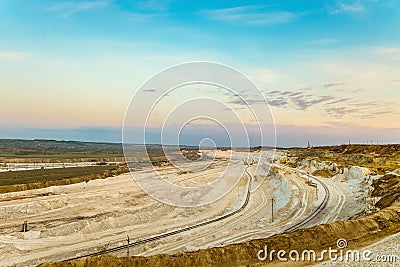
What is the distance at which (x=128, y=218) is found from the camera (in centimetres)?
3741

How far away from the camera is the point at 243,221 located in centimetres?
3672

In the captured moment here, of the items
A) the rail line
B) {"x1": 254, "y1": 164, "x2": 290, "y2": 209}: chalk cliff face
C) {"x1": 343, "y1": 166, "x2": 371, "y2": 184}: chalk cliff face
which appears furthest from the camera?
{"x1": 343, "y1": 166, "x2": 371, "y2": 184}: chalk cliff face

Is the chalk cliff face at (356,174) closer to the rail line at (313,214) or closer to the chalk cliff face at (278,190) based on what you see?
the rail line at (313,214)

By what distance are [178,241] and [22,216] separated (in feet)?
67.4

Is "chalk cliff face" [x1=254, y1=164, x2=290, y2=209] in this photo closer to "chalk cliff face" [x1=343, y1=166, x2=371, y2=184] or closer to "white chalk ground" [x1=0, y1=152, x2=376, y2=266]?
"white chalk ground" [x1=0, y1=152, x2=376, y2=266]
